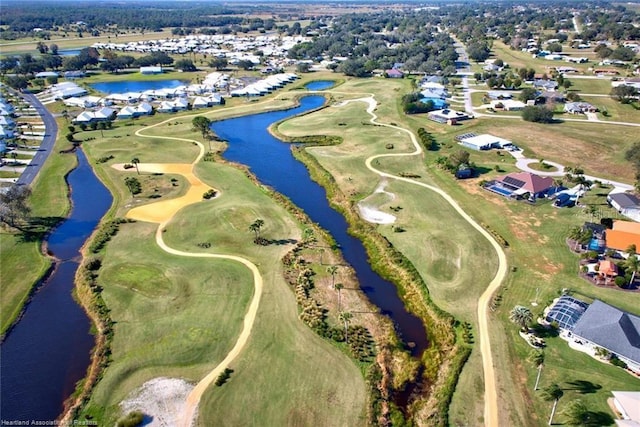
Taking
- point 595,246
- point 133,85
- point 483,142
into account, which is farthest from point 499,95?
point 133,85

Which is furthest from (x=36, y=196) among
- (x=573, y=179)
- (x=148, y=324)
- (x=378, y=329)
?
(x=573, y=179)

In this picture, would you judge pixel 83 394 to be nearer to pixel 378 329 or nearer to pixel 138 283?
pixel 138 283

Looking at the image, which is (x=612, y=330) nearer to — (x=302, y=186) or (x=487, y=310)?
(x=487, y=310)

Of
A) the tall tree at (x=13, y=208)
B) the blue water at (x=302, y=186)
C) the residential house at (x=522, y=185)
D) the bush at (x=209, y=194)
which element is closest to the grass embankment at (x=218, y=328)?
the bush at (x=209, y=194)

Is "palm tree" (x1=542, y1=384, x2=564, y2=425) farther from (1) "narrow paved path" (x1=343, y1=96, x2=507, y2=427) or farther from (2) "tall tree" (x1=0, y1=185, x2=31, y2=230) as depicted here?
(2) "tall tree" (x1=0, y1=185, x2=31, y2=230)

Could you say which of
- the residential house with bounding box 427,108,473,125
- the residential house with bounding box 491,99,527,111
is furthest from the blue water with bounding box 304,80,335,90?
the residential house with bounding box 491,99,527,111
